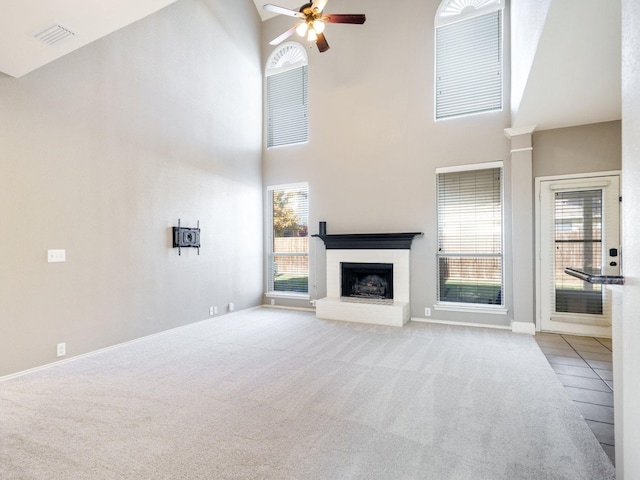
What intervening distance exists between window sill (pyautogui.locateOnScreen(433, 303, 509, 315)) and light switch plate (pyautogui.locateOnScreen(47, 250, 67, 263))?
4.98 m

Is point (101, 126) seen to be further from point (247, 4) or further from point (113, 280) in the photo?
point (247, 4)

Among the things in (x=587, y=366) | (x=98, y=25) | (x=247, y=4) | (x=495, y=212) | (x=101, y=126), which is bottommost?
(x=587, y=366)

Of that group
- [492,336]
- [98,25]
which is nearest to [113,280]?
[98,25]

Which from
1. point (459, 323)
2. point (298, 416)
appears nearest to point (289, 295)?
point (459, 323)

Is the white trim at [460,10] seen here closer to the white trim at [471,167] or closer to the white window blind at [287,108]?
the white trim at [471,167]

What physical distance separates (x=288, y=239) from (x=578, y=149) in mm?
4838

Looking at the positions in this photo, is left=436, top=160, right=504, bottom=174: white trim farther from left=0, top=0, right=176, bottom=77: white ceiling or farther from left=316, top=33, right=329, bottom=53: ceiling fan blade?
left=0, top=0, right=176, bottom=77: white ceiling

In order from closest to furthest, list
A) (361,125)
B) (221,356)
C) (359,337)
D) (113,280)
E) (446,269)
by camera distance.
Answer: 1. (221,356)
2. (113,280)
3. (359,337)
4. (446,269)
5. (361,125)

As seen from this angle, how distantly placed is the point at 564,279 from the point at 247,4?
721 centimetres

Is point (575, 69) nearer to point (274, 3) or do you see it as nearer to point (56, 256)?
point (56, 256)

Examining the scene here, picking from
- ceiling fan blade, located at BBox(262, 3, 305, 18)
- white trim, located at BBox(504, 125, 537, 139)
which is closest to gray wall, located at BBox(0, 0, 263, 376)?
ceiling fan blade, located at BBox(262, 3, 305, 18)

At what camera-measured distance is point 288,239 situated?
265 inches

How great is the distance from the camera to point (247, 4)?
21.2 ft

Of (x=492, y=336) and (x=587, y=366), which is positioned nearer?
(x=587, y=366)
